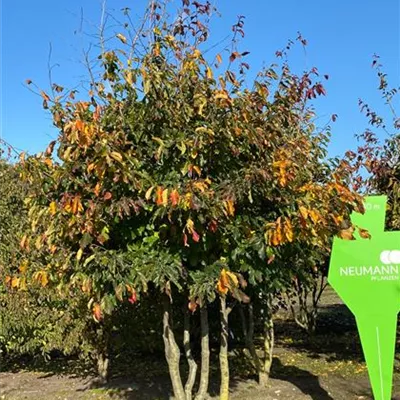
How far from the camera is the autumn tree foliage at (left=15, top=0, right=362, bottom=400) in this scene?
361cm

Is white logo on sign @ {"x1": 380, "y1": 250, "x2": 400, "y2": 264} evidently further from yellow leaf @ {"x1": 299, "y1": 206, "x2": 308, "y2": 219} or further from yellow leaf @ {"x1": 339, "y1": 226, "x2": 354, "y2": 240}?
yellow leaf @ {"x1": 299, "y1": 206, "x2": 308, "y2": 219}

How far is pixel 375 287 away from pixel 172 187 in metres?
2.36

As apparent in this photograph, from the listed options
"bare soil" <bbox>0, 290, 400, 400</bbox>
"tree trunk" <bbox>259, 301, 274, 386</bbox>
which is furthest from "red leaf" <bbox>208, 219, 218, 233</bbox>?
"tree trunk" <bbox>259, 301, 274, 386</bbox>

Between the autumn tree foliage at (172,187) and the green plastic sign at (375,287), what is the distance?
3.16 ft

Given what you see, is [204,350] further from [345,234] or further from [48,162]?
[48,162]

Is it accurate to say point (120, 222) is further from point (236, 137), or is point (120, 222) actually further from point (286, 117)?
point (286, 117)

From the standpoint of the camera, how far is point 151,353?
855cm

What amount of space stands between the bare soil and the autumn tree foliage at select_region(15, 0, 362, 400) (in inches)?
104

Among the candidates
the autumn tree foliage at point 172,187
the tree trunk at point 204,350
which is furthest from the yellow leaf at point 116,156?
the tree trunk at point 204,350

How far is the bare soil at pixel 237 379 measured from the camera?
20.6 feet

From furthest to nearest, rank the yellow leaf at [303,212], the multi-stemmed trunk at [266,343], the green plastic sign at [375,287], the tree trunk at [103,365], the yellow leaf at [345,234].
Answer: the tree trunk at [103,365]
the multi-stemmed trunk at [266,343]
the green plastic sign at [375,287]
the yellow leaf at [345,234]
the yellow leaf at [303,212]

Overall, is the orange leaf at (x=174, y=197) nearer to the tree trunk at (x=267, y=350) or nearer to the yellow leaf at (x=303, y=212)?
the yellow leaf at (x=303, y=212)

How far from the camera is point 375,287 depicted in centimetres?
480

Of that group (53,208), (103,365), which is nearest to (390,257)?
(53,208)
